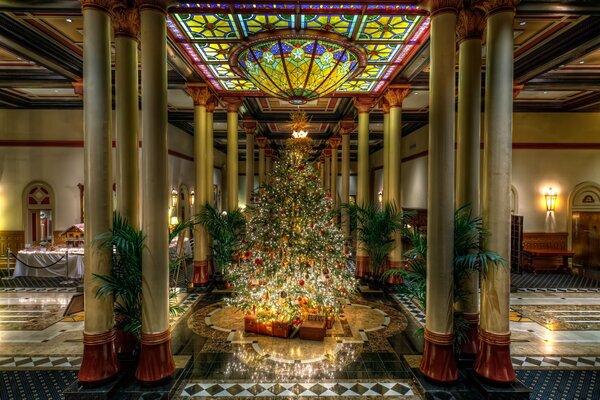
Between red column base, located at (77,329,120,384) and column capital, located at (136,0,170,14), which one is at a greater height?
column capital, located at (136,0,170,14)

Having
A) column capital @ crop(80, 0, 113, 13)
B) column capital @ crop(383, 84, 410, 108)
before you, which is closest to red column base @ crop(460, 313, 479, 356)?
column capital @ crop(80, 0, 113, 13)

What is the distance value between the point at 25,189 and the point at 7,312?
715cm

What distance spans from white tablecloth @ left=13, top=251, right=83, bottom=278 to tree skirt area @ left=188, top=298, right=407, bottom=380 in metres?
5.19

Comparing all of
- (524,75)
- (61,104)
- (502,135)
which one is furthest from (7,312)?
(524,75)

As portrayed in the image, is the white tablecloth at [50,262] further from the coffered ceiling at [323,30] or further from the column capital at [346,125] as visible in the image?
the column capital at [346,125]

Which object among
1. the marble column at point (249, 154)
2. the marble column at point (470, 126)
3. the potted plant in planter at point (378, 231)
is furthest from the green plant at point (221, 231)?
the marble column at point (470, 126)

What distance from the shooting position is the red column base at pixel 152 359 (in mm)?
4254

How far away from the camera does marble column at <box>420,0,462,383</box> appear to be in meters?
4.28

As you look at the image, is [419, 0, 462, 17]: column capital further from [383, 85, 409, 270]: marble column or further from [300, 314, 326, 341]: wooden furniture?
[383, 85, 409, 270]: marble column

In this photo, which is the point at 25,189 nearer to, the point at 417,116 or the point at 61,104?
the point at 61,104

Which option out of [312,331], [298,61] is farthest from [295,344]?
[298,61]

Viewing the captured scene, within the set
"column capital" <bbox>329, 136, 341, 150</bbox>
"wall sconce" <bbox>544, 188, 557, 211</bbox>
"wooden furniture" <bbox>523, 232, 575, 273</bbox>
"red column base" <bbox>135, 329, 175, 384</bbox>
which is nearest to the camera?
"red column base" <bbox>135, 329, 175, 384</bbox>

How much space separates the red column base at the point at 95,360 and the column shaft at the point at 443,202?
3963mm

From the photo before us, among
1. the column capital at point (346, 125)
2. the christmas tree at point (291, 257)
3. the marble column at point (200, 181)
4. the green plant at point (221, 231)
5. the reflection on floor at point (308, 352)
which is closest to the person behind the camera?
the reflection on floor at point (308, 352)
